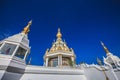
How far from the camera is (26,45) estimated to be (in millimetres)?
13531

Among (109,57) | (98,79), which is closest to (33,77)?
(98,79)

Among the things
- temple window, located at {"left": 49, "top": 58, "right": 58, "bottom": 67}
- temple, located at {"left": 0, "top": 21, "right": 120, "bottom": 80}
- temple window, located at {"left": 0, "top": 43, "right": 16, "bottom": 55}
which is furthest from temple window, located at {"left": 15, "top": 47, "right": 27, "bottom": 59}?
temple window, located at {"left": 49, "top": 58, "right": 58, "bottom": 67}

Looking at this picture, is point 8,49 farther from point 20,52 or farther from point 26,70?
point 26,70

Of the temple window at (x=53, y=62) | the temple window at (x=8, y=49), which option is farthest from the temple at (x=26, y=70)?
the temple window at (x=53, y=62)

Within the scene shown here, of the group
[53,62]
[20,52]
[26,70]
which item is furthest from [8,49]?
[53,62]

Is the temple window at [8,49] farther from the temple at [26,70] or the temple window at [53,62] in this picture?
the temple window at [53,62]

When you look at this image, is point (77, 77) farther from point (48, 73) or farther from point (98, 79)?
point (48, 73)

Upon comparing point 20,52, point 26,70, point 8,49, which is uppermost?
point 8,49

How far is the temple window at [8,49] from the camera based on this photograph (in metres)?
11.4

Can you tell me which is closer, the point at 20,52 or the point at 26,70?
the point at 26,70

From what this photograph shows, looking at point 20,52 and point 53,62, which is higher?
point 53,62

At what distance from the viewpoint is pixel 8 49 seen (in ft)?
39.0

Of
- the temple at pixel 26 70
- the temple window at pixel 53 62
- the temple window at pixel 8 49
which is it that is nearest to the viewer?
the temple at pixel 26 70

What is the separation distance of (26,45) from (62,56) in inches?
464
